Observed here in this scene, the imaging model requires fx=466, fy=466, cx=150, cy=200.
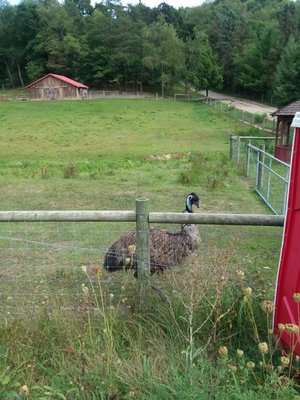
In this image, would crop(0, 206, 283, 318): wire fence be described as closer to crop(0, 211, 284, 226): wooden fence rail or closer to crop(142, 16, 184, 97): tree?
crop(0, 211, 284, 226): wooden fence rail

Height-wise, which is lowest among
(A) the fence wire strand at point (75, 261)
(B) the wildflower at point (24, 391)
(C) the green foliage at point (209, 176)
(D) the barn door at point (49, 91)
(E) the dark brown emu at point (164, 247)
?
(D) the barn door at point (49, 91)

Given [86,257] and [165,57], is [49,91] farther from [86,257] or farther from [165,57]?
[86,257]

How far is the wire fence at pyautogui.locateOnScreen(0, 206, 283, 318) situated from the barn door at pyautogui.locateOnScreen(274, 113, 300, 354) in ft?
1.53

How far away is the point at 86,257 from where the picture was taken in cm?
674

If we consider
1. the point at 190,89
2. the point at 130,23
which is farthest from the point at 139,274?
the point at 130,23

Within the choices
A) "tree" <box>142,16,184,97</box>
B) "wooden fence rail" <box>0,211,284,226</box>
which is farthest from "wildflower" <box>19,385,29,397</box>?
"tree" <box>142,16,184,97</box>

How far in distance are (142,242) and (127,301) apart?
1.87 feet

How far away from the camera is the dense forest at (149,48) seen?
71.2 m

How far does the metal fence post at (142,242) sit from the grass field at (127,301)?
0.16 metres

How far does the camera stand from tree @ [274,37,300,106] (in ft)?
158

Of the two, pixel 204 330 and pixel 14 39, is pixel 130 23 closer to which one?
pixel 14 39

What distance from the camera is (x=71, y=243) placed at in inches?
295

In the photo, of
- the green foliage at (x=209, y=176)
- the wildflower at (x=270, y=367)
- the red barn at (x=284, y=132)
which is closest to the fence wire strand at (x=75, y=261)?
the wildflower at (x=270, y=367)

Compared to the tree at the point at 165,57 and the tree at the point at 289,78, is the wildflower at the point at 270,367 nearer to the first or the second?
the tree at the point at 289,78
